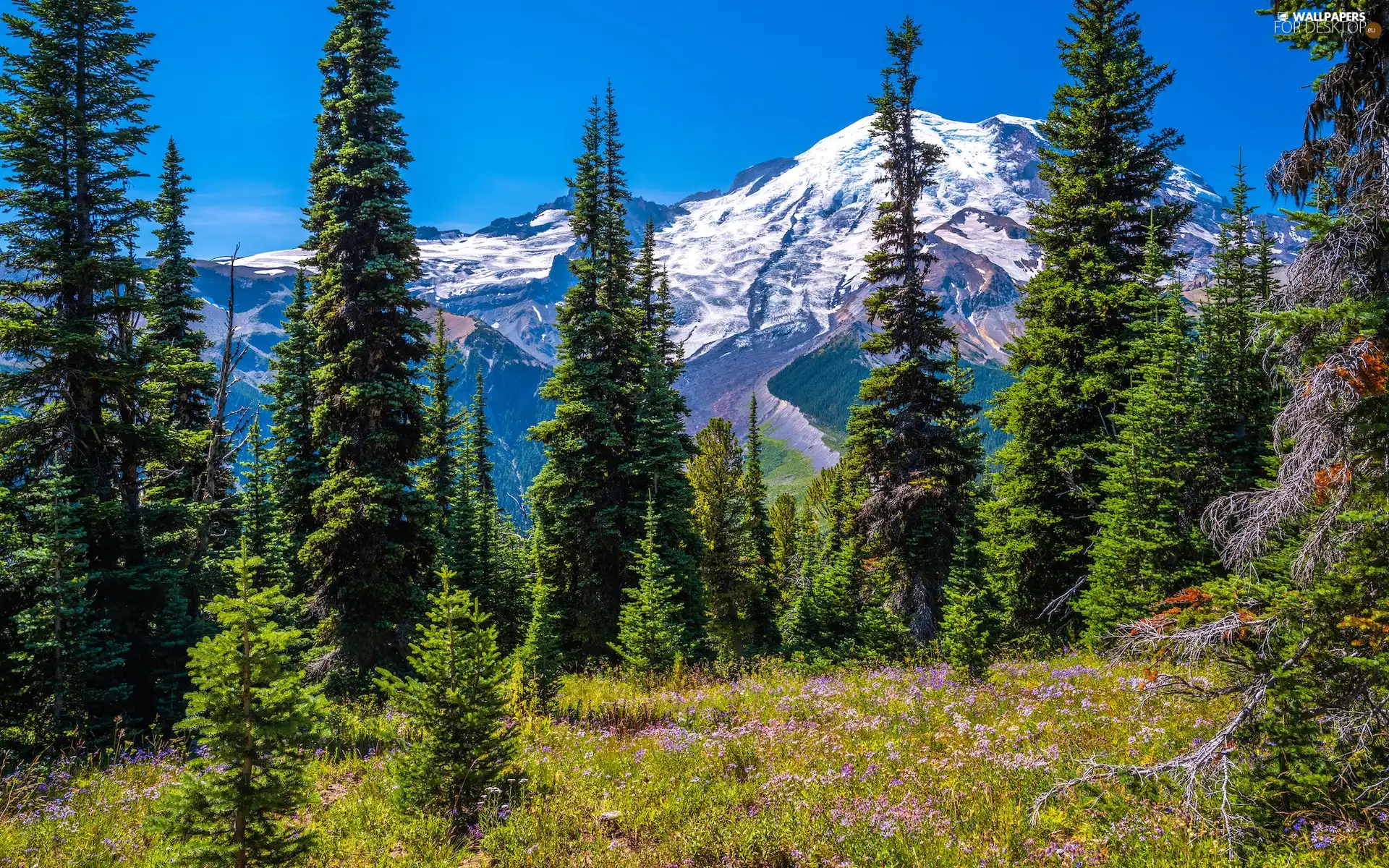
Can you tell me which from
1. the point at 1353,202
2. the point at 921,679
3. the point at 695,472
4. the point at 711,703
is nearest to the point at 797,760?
the point at 711,703

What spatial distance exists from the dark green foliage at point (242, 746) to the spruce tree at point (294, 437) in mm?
17860

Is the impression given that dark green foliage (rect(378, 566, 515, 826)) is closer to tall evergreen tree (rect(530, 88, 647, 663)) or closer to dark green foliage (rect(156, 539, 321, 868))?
dark green foliage (rect(156, 539, 321, 868))

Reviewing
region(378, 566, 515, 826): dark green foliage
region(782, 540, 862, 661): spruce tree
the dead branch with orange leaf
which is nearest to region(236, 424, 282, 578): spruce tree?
region(782, 540, 862, 661): spruce tree

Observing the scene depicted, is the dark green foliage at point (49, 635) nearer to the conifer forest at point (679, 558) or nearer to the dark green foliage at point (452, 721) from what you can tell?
the conifer forest at point (679, 558)

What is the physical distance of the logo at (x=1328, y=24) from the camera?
5824 mm

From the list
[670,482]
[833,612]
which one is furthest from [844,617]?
[670,482]

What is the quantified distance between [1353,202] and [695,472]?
107 feet

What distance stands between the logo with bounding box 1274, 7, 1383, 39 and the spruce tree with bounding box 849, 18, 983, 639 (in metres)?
13.6

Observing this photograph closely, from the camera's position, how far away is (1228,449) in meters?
14.7

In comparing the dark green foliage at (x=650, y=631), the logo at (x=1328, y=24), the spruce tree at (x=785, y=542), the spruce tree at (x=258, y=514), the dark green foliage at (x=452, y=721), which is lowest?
the spruce tree at (x=785, y=542)

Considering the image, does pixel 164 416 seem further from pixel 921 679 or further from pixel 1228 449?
pixel 1228 449

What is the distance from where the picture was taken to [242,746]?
4.89 m

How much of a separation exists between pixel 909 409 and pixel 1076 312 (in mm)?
5314

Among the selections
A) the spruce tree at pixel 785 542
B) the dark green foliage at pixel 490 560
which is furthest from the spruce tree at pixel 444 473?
the spruce tree at pixel 785 542
